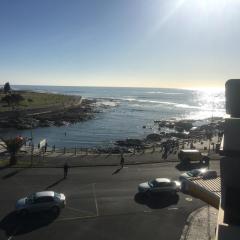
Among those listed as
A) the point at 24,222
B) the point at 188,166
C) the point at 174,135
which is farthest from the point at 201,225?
the point at 174,135

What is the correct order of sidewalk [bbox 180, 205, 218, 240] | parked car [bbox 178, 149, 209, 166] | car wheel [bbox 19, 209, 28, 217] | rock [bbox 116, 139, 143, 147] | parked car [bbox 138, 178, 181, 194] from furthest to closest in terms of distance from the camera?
rock [bbox 116, 139, 143, 147] < parked car [bbox 178, 149, 209, 166] < parked car [bbox 138, 178, 181, 194] < car wheel [bbox 19, 209, 28, 217] < sidewalk [bbox 180, 205, 218, 240]

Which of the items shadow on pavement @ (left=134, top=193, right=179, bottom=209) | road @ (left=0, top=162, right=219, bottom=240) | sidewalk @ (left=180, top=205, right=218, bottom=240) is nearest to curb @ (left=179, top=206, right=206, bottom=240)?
sidewalk @ (left=180, top=205, right=218, bottom=240)

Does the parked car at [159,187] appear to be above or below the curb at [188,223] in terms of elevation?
above

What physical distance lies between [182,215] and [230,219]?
16468mm

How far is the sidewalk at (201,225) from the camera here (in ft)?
66.1

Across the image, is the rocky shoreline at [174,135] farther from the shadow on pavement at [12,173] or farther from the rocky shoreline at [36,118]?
the shadow on pavement at [12,173]

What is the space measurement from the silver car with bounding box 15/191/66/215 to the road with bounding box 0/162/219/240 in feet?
1.57

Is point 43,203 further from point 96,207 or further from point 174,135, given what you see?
point 174,135

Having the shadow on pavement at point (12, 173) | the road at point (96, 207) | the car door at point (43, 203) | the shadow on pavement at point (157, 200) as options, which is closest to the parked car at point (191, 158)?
the road at point (96, 207)

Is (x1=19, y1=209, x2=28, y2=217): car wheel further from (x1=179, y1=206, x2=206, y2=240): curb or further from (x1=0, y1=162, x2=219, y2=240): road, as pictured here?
(x1=179, y1=206, x2=206, y2=240): curb

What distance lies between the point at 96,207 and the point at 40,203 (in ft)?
11.6

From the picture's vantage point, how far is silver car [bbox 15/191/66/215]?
22.7 metres

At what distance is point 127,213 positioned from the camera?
2364cm

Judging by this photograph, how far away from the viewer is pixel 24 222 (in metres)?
21.8
